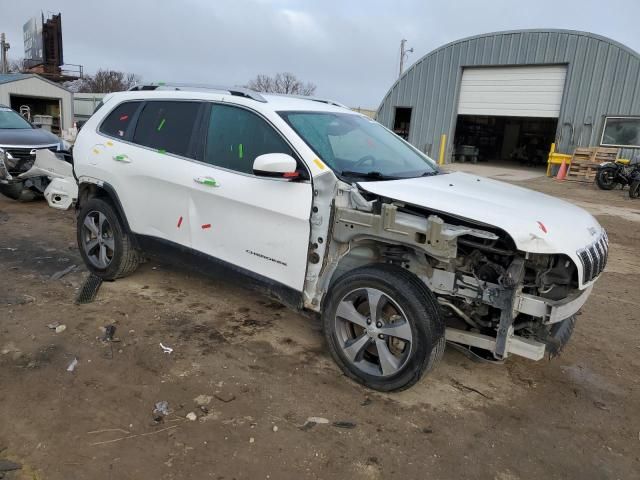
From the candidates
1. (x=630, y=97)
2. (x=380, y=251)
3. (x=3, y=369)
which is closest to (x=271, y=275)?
(x=380, y=251)

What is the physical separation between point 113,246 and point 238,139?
6.13ft

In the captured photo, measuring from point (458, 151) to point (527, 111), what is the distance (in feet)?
15.4

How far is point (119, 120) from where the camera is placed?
15.5ft

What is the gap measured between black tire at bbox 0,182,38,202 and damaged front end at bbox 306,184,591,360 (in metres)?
7.52

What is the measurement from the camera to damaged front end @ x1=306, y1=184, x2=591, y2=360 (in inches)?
113

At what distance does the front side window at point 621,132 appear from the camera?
1762cm

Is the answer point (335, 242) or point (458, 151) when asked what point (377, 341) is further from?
point (458, 151)

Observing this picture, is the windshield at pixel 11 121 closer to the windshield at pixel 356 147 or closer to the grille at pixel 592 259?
the windshield at pixel 356 147

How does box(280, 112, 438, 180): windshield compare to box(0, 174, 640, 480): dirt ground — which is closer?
box(0, 174, 640, 480): dirt ground

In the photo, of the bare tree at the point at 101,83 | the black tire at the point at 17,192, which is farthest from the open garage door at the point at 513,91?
the bare tree at the point at 101,83

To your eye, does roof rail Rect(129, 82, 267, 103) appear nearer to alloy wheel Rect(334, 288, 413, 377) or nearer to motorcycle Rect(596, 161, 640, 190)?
alloy wheel Rect(334, 288, 413, 377)

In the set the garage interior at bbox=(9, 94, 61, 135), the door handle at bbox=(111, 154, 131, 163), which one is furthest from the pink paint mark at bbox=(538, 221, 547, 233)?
the garage interior at bbox=(9, 94, 61, 135)

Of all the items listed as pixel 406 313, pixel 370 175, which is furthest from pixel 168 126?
pixel 406 313

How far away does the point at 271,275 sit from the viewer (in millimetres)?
3643
